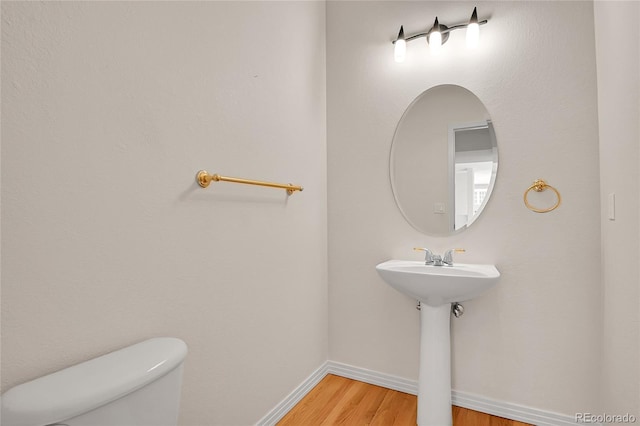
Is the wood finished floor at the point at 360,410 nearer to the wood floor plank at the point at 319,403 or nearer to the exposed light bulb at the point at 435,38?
the wood floor plank at the point at 319,403

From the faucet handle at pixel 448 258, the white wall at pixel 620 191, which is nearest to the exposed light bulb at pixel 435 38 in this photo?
the white wall at pixel 620 191

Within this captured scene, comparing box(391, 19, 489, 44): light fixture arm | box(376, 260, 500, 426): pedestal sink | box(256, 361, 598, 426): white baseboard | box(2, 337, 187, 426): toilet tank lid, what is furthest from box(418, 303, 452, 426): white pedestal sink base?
box(391, 19, 489, 44): light fixture arm

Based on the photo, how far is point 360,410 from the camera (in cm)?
173

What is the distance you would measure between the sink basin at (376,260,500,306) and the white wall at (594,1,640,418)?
430mm

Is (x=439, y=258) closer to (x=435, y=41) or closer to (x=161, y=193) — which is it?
(x=435, y=41)

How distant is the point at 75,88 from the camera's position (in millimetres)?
856

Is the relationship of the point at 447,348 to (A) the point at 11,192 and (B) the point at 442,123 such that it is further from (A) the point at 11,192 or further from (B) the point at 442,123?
(A) the point at 11,192

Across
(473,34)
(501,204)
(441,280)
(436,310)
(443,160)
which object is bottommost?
(436,310)

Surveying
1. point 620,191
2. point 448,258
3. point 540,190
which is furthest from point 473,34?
point 448,258

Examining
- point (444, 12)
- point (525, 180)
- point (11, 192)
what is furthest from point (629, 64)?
point (11, 192)

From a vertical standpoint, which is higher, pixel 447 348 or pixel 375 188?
pixel 375 188

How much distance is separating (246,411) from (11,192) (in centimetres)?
119

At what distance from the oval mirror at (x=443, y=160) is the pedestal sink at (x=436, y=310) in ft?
1.07

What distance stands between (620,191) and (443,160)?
2.61 ft
